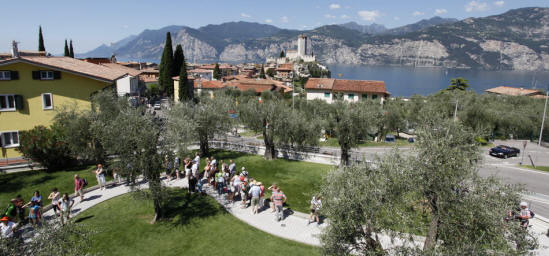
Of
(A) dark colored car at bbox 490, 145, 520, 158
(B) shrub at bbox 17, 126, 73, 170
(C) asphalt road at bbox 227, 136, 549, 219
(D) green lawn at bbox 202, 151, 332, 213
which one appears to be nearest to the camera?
(D) green lawn at bbox 202, 151, 332, 213

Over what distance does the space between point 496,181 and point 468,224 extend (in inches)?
73.1

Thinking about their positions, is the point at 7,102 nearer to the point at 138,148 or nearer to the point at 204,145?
the point at 204,145

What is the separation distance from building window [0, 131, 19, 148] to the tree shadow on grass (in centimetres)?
1684

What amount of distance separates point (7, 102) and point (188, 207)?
1987 cm

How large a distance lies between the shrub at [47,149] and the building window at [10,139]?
177 inches

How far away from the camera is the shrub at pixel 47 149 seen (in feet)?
68.7

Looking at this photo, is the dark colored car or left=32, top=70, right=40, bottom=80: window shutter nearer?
left=32, top=70, right=40, bottom=80: window shutter

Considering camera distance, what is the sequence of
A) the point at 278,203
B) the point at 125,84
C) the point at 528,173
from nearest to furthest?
the point at 278,203, the point at 528,173, the point at 125,84

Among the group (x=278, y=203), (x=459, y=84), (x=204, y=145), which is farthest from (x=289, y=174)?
(x=459, y=84)

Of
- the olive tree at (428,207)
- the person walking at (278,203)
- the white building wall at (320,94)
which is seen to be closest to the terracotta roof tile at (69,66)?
the person walking at (278,203)

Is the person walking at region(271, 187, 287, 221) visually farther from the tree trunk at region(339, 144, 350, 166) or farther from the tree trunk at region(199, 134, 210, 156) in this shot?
the tree trunk at region(199, 134, 210, 156)

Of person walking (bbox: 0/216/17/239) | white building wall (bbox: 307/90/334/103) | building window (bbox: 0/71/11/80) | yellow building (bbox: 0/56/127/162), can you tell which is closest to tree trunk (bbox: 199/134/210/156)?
yellow building (bbox: 0/56/127/162)

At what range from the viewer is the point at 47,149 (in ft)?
68.8

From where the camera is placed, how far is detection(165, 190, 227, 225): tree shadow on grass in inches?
619
